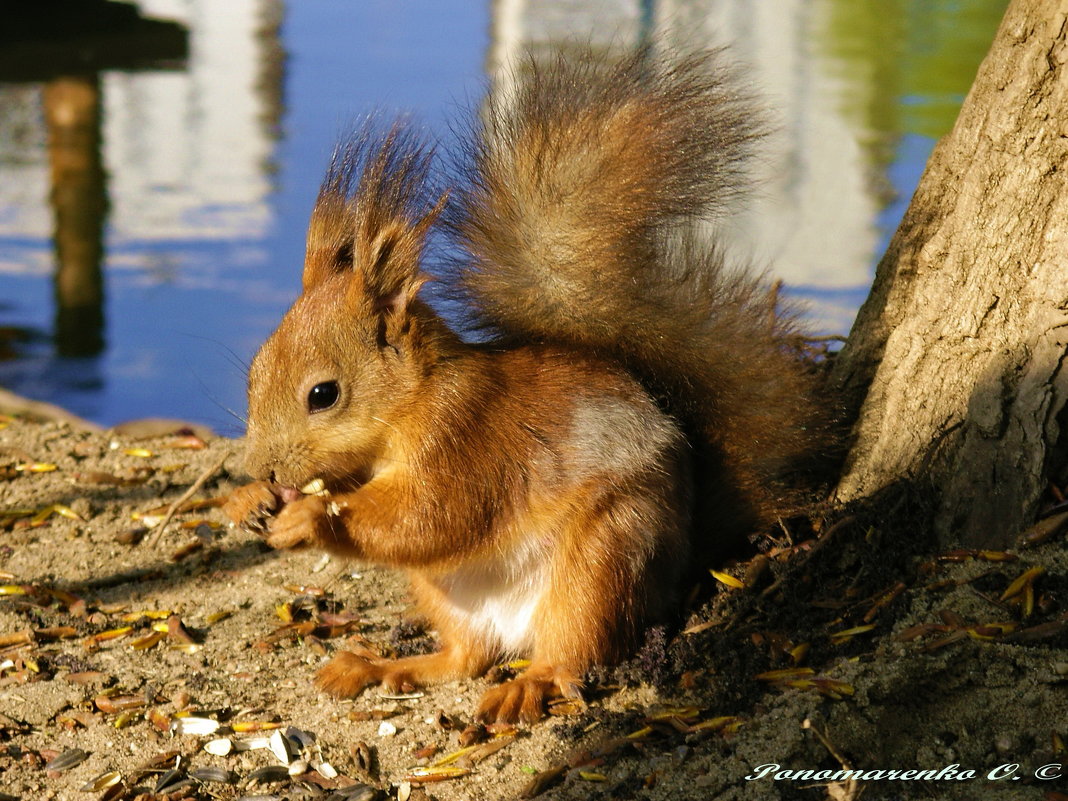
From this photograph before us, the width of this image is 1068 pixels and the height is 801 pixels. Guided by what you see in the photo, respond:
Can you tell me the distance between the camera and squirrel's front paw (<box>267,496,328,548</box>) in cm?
192

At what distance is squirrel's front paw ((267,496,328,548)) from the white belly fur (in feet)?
0.99

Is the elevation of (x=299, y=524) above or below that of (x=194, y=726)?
above

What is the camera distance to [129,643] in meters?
2.26

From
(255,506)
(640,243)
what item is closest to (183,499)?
(255,506)

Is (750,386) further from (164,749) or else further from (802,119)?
(802,119)

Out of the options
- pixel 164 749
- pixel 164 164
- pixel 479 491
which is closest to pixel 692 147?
pixel 479 491

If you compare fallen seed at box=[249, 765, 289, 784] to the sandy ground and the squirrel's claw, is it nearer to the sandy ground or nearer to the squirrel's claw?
the sandy ground

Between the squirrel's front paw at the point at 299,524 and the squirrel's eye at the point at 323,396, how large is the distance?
0.17 meters

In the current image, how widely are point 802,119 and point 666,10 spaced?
218 cm

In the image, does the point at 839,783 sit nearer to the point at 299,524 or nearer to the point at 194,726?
the point at 299,524

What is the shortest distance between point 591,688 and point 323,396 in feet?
2.30

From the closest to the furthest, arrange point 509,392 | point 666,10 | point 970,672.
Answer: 1. point 970,672
2. point 509,392
3. point 666,10

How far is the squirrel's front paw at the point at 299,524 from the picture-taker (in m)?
1.92

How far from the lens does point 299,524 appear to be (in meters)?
1.92
